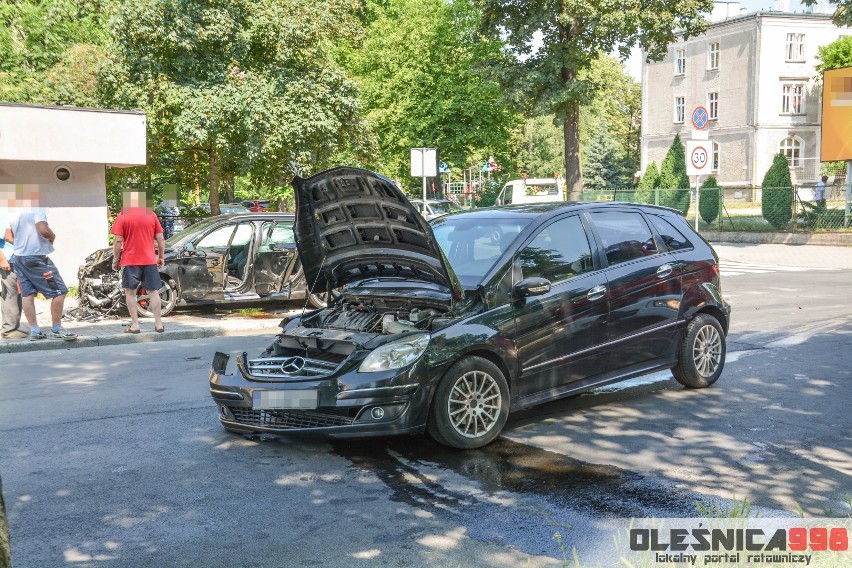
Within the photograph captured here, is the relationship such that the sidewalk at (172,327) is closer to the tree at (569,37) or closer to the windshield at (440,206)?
the windshield at (440,206)

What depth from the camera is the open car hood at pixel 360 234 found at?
256 inches

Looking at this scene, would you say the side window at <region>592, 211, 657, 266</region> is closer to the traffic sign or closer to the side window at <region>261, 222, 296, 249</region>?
the side window at <region>261, 222, 296, 249</region>

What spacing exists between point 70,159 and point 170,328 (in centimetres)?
673

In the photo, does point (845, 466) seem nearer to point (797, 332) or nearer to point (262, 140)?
point (797, 332)

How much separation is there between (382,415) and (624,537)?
1.89 meters

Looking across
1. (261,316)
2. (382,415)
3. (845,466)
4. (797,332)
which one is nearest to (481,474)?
(382,415)

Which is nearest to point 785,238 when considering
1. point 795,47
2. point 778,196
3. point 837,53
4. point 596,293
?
point 778,196

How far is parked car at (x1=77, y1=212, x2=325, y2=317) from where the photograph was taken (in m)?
13.5

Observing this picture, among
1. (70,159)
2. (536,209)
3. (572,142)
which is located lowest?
(536,209)

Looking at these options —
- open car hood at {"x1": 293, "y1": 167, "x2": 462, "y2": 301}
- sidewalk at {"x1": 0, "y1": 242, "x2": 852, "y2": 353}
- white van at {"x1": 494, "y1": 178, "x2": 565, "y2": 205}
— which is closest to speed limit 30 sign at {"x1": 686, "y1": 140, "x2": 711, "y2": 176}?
sidewalk at {"x1": 0, "y1": 242, "x2": 852, "y2": 353}

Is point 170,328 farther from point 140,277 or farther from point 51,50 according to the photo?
point 51,50

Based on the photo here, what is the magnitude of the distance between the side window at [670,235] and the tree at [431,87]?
109ft

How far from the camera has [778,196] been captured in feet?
98.6

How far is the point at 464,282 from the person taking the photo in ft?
21.1
